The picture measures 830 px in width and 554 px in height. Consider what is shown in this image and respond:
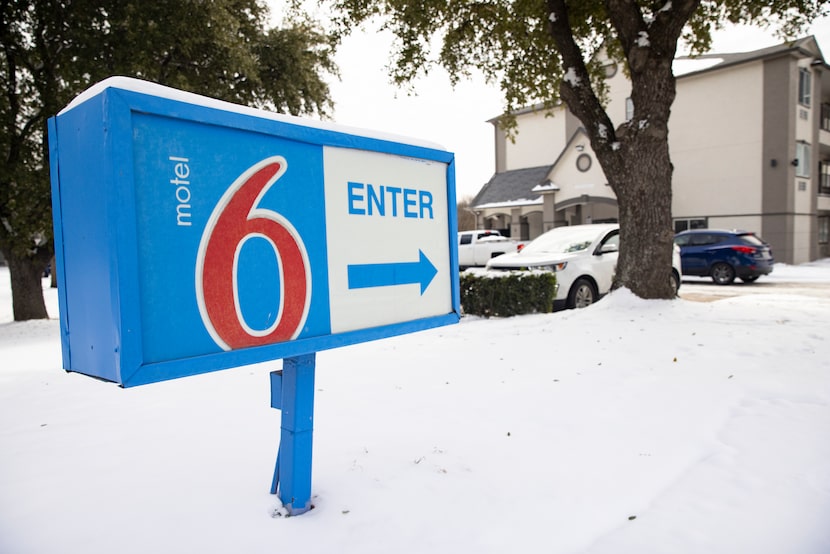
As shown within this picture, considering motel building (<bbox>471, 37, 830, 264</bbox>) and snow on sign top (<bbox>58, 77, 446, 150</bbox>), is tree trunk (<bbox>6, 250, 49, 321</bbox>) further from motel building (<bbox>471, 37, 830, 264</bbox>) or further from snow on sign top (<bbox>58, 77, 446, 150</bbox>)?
motel building (<bbox>471, 37, 830, 264</bbox>)

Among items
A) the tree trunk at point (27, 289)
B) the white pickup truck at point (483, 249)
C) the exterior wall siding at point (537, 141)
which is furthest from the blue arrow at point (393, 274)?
the exterior wall siding at point (537, 141)

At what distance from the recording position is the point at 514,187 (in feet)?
99.5

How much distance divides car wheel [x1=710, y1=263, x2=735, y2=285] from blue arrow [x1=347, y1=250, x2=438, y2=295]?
15225 millimetres

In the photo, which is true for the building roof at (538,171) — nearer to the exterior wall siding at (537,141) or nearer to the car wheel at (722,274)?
the exterior wall siding at (537,141)

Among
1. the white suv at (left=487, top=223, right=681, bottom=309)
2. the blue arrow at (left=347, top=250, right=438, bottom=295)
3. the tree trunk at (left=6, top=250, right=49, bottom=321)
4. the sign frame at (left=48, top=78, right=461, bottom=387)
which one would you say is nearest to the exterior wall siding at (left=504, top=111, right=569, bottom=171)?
the white suv at (left=487, top=223, right=681, bottom=309)

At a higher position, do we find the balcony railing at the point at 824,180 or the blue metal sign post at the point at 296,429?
the balcony railing at the point at 824,180

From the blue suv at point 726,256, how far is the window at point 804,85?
37.8ft

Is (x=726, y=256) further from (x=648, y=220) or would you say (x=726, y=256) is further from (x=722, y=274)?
(x=648, y=220)

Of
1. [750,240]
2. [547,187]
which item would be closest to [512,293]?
[750,240]

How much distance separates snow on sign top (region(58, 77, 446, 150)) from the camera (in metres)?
1.71

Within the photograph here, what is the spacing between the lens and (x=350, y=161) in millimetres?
2393

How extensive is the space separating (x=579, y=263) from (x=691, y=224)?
16.9 meters

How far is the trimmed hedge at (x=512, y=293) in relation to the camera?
8.59 m

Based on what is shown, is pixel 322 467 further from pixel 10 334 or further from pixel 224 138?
pixel 10 334
